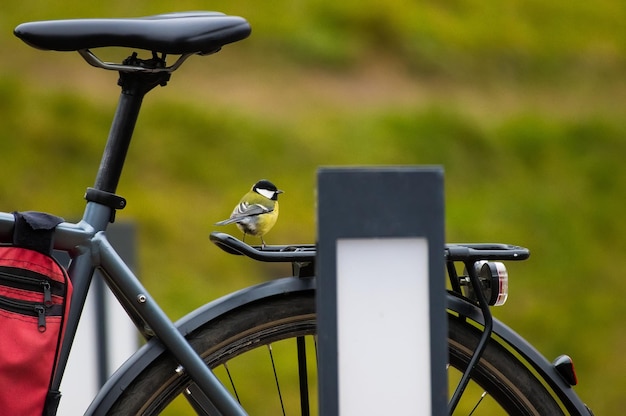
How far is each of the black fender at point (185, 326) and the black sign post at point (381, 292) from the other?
33 cm

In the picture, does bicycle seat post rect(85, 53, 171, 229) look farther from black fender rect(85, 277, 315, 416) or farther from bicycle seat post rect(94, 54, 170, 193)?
black fender rect(85, 277, 315, 416)

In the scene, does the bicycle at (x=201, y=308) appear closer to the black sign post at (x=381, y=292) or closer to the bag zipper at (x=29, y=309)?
the bag zipper at (x=29, y=309)

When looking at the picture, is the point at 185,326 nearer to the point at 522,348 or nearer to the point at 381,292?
the point at 381,292

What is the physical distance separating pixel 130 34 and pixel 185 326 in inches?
23.7

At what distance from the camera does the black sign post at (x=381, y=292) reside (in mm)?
2102

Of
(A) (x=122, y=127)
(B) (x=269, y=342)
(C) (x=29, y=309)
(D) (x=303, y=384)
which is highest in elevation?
(A) (x=122, y=127)

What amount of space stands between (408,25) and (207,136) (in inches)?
77.3

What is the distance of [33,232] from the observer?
90.9 inches

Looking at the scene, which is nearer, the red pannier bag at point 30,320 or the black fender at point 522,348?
the red pannier bag at point 30,320

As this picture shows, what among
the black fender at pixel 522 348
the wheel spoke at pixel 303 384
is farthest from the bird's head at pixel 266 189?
the black fender at pixel 522 348

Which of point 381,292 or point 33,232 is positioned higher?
point 33,232

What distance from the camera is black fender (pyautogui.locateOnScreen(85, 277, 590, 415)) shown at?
7.81ft

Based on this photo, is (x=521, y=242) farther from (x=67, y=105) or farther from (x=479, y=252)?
(x=479, y=252)

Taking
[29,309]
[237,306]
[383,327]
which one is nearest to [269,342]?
[237,306]
